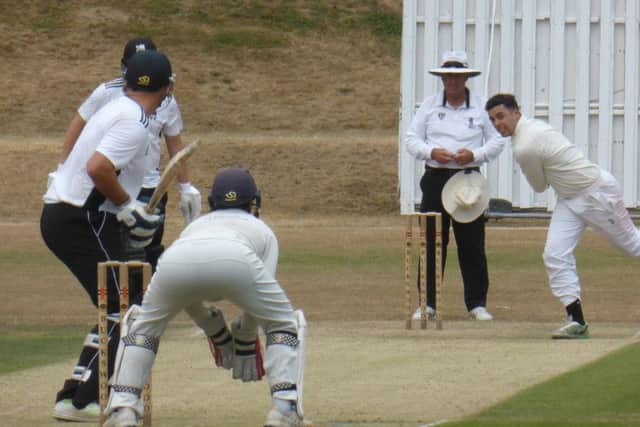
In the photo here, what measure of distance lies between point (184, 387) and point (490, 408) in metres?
1.87

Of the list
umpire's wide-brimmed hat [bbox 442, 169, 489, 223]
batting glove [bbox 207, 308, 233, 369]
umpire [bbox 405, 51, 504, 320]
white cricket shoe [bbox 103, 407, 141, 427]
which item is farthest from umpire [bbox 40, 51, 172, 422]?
umpire [bbox 405, 51, 504, 320]

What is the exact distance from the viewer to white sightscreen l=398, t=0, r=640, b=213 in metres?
23.1

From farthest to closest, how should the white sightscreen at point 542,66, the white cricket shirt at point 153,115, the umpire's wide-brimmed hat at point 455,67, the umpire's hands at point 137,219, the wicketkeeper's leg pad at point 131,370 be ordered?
the white sightscreen at point 542,66 < the umpire's wide-brimmed hat at point 455,67 < the white cricket shirt at point 153,115 < the umpire's hands at point 137,219 < the wicketkeeper's leg pad at point 131,370

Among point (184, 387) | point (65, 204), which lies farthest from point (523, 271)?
point (65, 204)

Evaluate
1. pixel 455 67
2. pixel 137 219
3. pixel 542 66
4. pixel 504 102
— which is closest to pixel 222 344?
pixel 137 219

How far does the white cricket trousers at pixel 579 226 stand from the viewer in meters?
11.6

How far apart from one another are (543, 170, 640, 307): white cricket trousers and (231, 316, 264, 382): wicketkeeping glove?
4.16m

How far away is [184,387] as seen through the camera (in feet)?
31.4

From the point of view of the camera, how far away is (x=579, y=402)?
28.7ft

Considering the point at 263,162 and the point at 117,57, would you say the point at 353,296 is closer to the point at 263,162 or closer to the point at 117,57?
the point at 263,162

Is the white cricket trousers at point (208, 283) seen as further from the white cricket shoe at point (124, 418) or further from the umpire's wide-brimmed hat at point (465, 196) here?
the umpire's wide-brimmed hat at point (465, 196)

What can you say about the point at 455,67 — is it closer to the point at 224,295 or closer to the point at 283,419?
the point at 224,295

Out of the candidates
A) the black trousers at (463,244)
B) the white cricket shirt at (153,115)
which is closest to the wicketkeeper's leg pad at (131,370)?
the white cricket shirt at (153,115)

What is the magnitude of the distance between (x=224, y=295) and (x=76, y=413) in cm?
135
